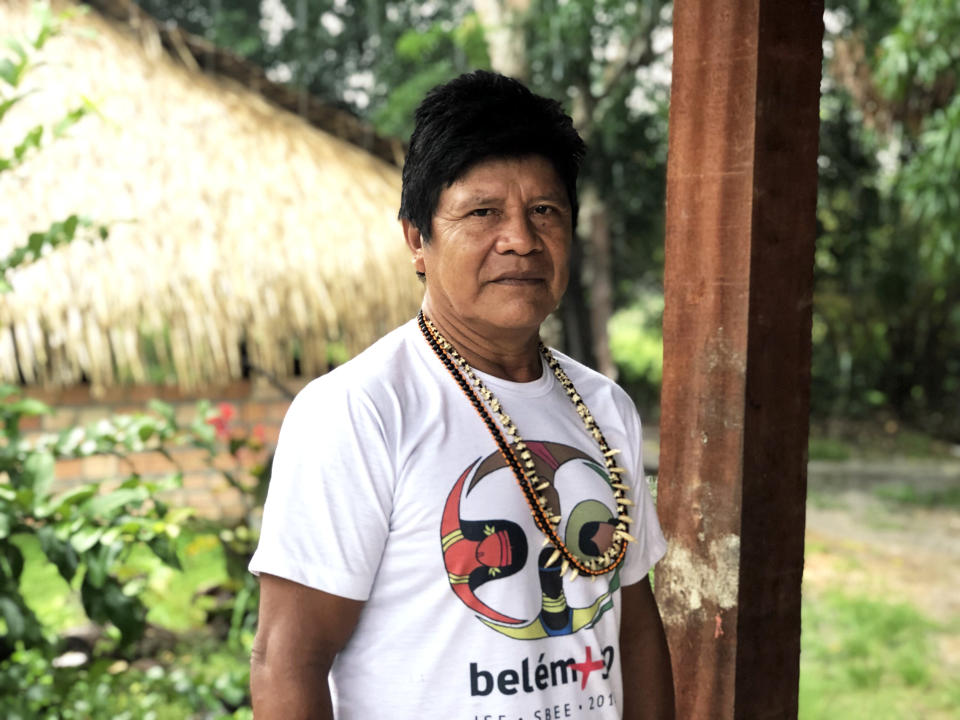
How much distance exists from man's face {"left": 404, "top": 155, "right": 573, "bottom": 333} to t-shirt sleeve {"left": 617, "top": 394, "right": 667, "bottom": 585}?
0.26 metres

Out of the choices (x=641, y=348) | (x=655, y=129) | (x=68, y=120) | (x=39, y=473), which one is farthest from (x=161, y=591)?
(x=641, y=348)

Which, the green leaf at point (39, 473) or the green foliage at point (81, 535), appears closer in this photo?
the green foliage at point (81, 535)

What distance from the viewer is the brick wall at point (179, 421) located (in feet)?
18.3

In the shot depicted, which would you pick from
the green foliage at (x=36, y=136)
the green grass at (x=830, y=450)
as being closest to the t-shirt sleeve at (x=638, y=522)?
the green foliage at (x=36, y=136)

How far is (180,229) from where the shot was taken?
197 inches

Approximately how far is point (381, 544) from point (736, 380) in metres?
0.64

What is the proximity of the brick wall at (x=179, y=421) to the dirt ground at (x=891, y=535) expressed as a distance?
3464 mm

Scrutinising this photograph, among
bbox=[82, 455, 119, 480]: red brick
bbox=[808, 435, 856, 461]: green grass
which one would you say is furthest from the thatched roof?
bbox=[808, 435, 856, 461]: green grass

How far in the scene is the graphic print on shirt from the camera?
1107 mm

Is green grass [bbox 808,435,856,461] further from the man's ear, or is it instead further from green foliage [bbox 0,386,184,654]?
the man's ear

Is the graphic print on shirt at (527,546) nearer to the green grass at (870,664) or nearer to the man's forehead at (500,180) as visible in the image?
the man's forehead at (500,180)

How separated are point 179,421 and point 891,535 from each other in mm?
4951

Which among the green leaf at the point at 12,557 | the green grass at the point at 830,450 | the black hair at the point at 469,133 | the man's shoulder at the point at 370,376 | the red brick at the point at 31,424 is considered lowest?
the green grass at the point at 830,450

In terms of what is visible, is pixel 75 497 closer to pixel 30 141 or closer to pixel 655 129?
pixel 30 141
